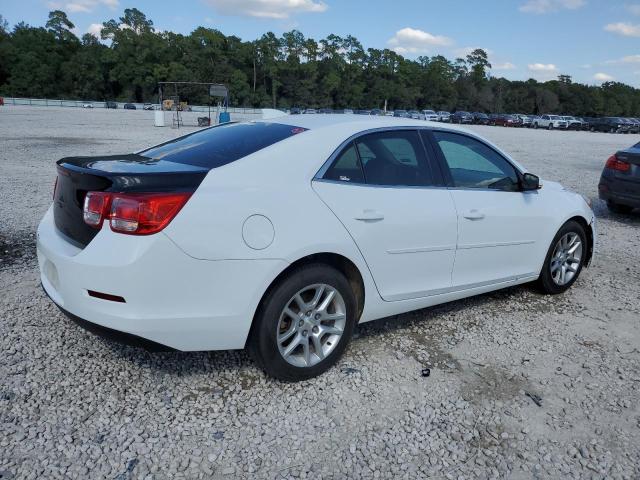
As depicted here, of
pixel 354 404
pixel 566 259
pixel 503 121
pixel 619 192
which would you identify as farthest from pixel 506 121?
pixel 354 404

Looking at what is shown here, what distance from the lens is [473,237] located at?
3.87 meters

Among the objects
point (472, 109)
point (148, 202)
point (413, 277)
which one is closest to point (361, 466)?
point (413, 277)

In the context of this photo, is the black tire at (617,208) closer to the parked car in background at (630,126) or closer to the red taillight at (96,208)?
the red taillight at (96,208)

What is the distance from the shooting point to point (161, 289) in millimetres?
2592

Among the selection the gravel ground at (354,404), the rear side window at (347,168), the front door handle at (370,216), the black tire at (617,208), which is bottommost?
the gravel ground at (354,404)

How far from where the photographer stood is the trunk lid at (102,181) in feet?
8.73

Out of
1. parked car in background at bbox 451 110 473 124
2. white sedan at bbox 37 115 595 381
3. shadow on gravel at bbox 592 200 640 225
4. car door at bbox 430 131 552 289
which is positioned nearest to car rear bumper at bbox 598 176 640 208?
shadow on gravel at bbox 592 200 640 225

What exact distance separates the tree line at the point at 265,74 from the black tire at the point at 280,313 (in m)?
97.6

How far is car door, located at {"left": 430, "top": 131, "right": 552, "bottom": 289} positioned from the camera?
3.85 m

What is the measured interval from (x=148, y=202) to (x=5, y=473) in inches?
53.9

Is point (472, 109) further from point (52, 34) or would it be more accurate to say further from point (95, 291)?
point (95, 291)

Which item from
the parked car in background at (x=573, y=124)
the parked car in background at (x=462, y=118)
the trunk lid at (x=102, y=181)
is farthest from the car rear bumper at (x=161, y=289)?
the parked car in background at (x=573, y=124)

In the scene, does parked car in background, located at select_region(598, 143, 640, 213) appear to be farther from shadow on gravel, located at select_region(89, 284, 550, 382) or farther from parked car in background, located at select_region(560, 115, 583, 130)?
parked car in background, located at select_region(560, 115, 583, 130)

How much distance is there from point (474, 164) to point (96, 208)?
2936 mm
